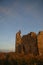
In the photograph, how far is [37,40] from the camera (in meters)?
34.8

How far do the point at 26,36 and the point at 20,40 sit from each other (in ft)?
6.97

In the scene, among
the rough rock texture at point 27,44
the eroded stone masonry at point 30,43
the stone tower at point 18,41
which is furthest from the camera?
the stone tower at point 18,41

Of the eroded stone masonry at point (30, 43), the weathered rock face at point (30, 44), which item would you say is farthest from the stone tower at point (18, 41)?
the weathered rock face at point (30, 44)

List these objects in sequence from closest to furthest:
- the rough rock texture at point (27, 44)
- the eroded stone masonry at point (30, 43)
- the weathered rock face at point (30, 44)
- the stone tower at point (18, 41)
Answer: the eroded stone masonry at point (30, 43) → the weathered rock face at point (30, 44) → the rough rock texture at point (27, 44) → the stone tower at point (18, 41)

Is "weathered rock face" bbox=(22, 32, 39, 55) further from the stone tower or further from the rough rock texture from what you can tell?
the stone tower

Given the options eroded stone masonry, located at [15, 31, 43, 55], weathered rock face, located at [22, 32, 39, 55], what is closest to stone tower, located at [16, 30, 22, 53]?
eroded stone masonry, located at [15, 31, 43, 55]

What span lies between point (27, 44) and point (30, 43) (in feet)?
3.34

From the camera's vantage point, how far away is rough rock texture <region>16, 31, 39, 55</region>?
3506 centimetres

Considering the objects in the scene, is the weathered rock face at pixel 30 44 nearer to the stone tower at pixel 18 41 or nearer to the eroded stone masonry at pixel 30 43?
the eroded stone masonry at pixel 30 43

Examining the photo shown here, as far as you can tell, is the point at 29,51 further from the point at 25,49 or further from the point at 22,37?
the point at 22,37

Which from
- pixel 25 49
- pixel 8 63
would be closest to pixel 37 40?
pixel 25 49

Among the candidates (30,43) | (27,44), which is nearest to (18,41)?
(27,44)

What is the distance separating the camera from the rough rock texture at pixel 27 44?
35062mm

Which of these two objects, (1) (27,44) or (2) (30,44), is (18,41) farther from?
(2) (30,44)
